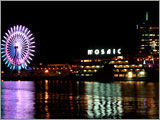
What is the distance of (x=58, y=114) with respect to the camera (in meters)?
17.9

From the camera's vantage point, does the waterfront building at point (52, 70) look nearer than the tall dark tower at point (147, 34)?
No

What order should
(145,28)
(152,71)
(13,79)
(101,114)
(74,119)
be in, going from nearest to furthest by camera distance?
(74,119) < (101,114) < (152,71) < (13,79) < (145,28)

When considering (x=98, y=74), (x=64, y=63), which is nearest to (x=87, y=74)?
(x=98, y=74)

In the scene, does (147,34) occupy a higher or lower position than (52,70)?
higher

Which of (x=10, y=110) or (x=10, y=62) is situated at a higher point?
(x=10, y=62)

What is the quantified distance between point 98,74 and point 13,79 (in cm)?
2446

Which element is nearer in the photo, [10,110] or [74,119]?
[74,119]

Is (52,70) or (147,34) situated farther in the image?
(52,70)

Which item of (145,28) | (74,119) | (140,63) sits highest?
(145,28)

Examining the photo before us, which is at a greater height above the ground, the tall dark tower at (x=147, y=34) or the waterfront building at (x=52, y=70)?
the tall dark tower at (x=147, y=34)

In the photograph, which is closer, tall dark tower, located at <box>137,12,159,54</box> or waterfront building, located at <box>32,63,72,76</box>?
tall dark tower, located at <box>137,12,159,54</box>

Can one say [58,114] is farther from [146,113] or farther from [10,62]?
[10,62]

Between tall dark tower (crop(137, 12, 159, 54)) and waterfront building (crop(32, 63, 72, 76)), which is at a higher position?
tall dark tower (crop(137, 12, 159, 54))

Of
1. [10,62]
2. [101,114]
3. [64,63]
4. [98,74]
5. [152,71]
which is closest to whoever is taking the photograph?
[101,114]
